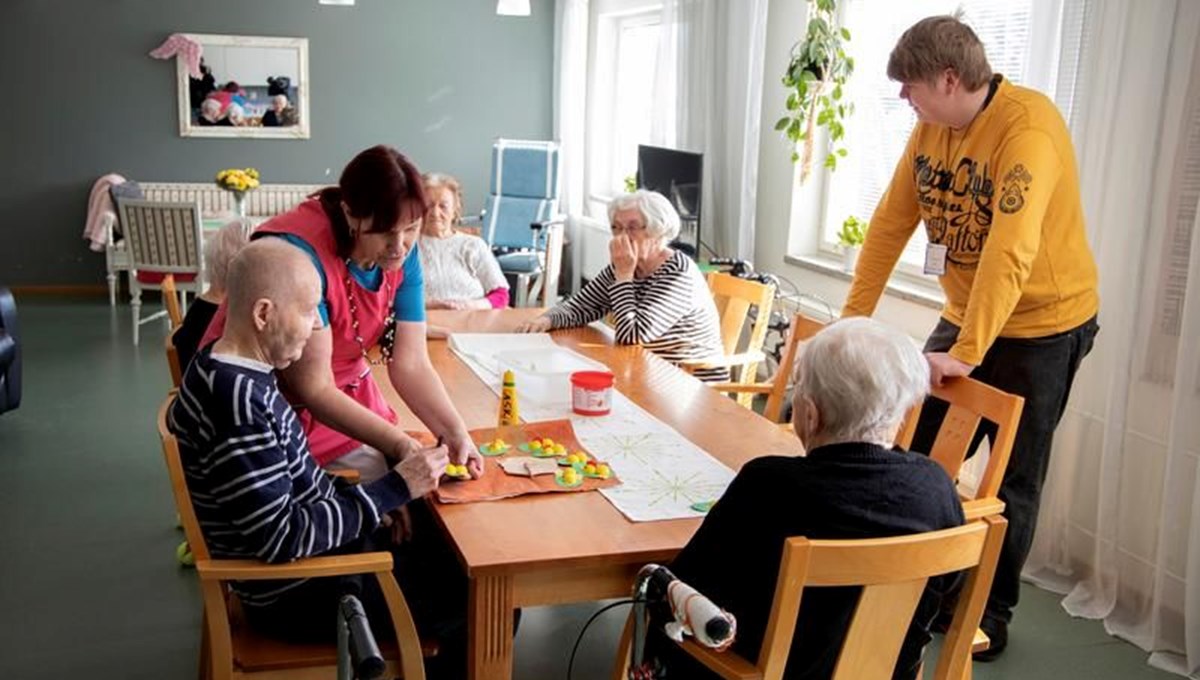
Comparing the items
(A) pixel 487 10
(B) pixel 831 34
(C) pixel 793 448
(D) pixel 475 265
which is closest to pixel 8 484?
(D) pixel 475 265

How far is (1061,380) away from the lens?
2670 millimetres

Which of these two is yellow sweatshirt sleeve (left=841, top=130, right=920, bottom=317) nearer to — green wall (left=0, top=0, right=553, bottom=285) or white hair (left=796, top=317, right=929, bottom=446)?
white hair (left=796, top=317, right=929, bottom=446)

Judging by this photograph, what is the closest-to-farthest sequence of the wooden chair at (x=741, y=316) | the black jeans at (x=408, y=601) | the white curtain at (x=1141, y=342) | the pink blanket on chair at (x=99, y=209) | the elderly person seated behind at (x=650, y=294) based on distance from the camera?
the black jeans at (x=408, y=601), the white curtain at (x=1141, y=342), the elderly person seated behind at (x=650, y=294), the wooden chair at (x=741, y=316), the pink blanket on chair at (x=99, y=209)

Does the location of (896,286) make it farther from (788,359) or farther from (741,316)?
(788,359)

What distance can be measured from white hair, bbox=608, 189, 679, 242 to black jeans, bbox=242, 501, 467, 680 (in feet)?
4.72

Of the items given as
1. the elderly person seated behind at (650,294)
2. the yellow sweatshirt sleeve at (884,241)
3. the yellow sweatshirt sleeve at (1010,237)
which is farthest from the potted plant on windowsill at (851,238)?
the yellow sweatshirt sleeve at (1010,237)

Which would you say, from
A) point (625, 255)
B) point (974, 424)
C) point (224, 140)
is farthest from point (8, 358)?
point (974, 424)

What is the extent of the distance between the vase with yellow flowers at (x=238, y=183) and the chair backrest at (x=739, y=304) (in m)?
4.03

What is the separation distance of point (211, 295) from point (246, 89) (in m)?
5.29

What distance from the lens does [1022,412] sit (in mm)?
2646

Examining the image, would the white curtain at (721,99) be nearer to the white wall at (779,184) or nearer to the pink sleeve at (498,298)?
the white wall at (779,184)

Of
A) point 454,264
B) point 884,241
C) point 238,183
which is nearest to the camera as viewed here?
point 884,241

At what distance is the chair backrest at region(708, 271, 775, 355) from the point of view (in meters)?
3.62

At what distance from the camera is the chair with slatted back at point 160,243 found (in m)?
6.01
